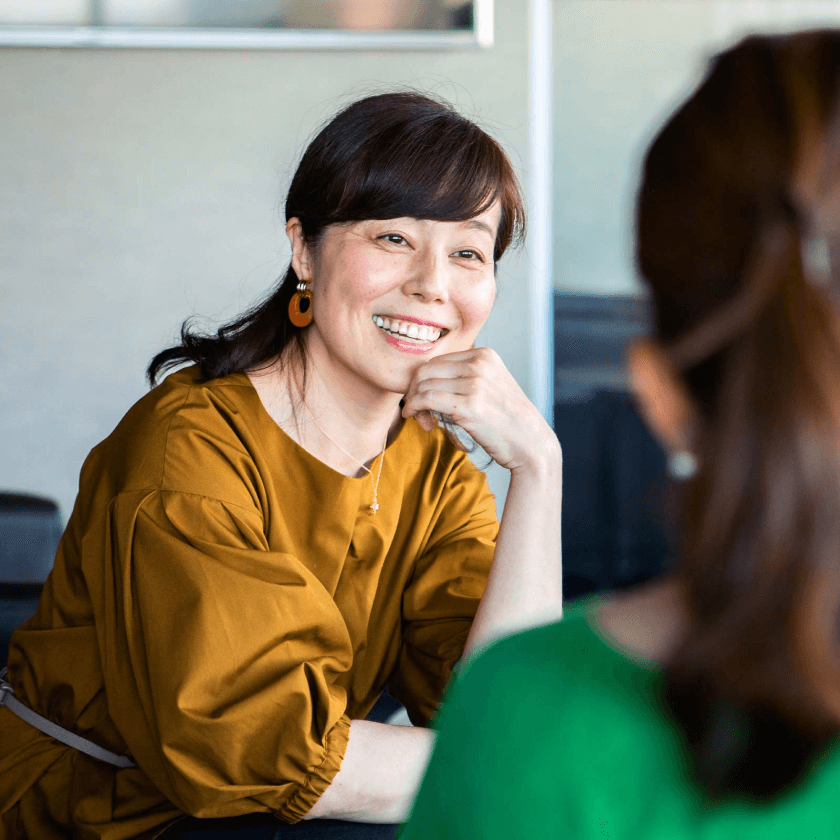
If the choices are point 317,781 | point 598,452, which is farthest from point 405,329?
point 598,452

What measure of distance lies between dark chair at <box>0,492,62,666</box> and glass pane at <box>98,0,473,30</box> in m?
1.29

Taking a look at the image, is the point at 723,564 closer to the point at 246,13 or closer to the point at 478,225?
the point at 478,225

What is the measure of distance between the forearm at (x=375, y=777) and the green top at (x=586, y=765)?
589 mm

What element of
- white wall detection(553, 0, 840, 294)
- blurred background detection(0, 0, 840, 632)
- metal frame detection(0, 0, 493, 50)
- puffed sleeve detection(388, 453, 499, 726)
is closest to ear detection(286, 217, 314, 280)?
puffed sleeve detection(388, 453, 499, 726)

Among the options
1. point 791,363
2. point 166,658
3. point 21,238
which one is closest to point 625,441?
point 21,238

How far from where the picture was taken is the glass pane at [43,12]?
237 centimetres

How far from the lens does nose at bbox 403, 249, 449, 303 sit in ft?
4.41

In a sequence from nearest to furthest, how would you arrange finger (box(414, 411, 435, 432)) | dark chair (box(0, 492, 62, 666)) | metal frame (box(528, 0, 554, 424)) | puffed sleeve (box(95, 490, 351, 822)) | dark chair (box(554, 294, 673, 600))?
puffed sleeve (box(95, 490, 351, 822)), finger (box(414, 411, 435, 432)), dark chair (box(0, 492, 62, 666)), metal frame (box(528, 0, 554, 424)), dark chair (box(554, 294, 673, 600))

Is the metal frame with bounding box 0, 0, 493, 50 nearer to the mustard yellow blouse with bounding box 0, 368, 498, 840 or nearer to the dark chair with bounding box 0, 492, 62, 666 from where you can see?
the dark chair with bounding box 0, 492, 62, 666

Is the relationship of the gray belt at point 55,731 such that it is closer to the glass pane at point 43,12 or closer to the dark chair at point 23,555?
the dark chair at point 23,555

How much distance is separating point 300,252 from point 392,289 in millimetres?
160

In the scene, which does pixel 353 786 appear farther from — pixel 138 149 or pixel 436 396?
pixel 138 149

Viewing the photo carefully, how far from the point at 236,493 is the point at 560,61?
1827mm

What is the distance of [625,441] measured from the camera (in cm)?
271
